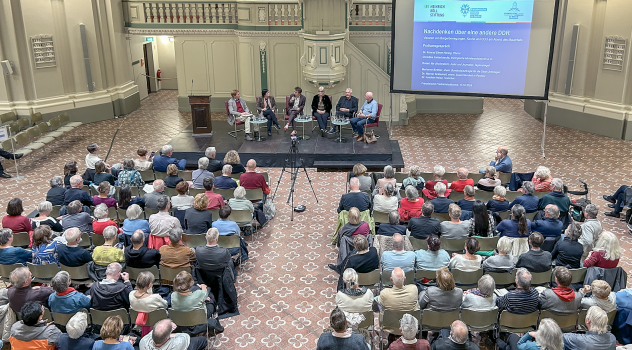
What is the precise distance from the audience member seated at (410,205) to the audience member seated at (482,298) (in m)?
2.26

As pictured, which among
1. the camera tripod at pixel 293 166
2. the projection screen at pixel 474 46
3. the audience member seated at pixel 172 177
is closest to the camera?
the audience member seated at pixel 172 177

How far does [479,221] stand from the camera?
26.0ft

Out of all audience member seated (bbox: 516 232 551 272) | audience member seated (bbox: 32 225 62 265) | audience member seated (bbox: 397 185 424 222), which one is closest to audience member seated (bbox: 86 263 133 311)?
audience member seated (bbox: 32 225 62 265)

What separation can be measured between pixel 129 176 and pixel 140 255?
292 cm

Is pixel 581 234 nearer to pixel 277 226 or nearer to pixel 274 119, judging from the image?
pixel 277 226

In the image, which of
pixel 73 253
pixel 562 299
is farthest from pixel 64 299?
pixel 562 299

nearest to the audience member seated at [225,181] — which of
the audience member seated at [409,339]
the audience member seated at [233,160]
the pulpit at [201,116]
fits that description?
the audience member seated at [233,160]

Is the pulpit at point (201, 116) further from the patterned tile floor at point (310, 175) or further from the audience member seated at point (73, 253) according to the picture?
the audience member seated at point (73, 253)

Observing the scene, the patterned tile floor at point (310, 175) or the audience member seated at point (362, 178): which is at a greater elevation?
Answer: the audience member seated at point (362, 178)

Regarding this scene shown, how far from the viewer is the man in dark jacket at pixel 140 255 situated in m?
6.96

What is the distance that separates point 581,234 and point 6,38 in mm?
13547

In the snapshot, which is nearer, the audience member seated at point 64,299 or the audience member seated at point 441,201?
the audience member seated at point 64,299

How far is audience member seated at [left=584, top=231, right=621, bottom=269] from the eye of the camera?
22.1 ft

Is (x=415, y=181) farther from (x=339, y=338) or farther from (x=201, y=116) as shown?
(x=201, y=116)
